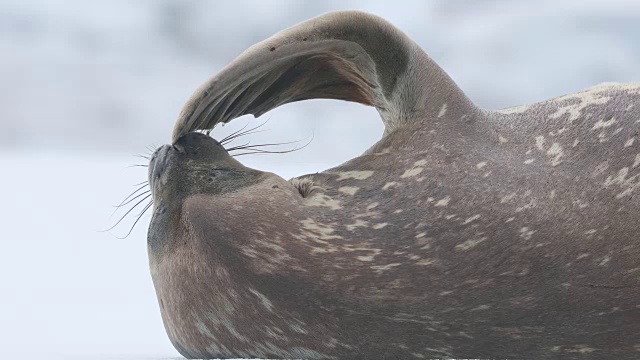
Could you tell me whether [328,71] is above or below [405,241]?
above

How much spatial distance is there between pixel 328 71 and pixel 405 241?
660 millimetres

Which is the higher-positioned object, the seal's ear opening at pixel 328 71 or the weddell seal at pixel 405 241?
the seal's ear opening at pixel 328 71

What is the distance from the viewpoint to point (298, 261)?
2.06 meters

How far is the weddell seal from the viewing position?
206 cm

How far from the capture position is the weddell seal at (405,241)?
6.77ft

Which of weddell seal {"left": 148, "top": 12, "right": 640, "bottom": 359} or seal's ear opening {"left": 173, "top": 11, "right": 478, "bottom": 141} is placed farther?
seal's ear opening {"left": 173, "top": 11, "right": 478, "bottom": 141}

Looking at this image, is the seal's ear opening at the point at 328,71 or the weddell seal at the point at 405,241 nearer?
the weddell seal at the point at 405,241

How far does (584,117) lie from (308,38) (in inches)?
26.8

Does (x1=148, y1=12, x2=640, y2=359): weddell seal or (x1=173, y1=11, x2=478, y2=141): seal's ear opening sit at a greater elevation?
Result: (x1=173, y1=11, x2=478, y2=141): seal's ear opening

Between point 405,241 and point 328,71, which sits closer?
point 405,241

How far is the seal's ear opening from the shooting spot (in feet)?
7.36

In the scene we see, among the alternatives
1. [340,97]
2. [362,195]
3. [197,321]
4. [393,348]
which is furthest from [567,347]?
[340,97]

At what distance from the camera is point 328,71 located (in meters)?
2.58

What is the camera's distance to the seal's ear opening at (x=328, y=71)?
7.36 feet
